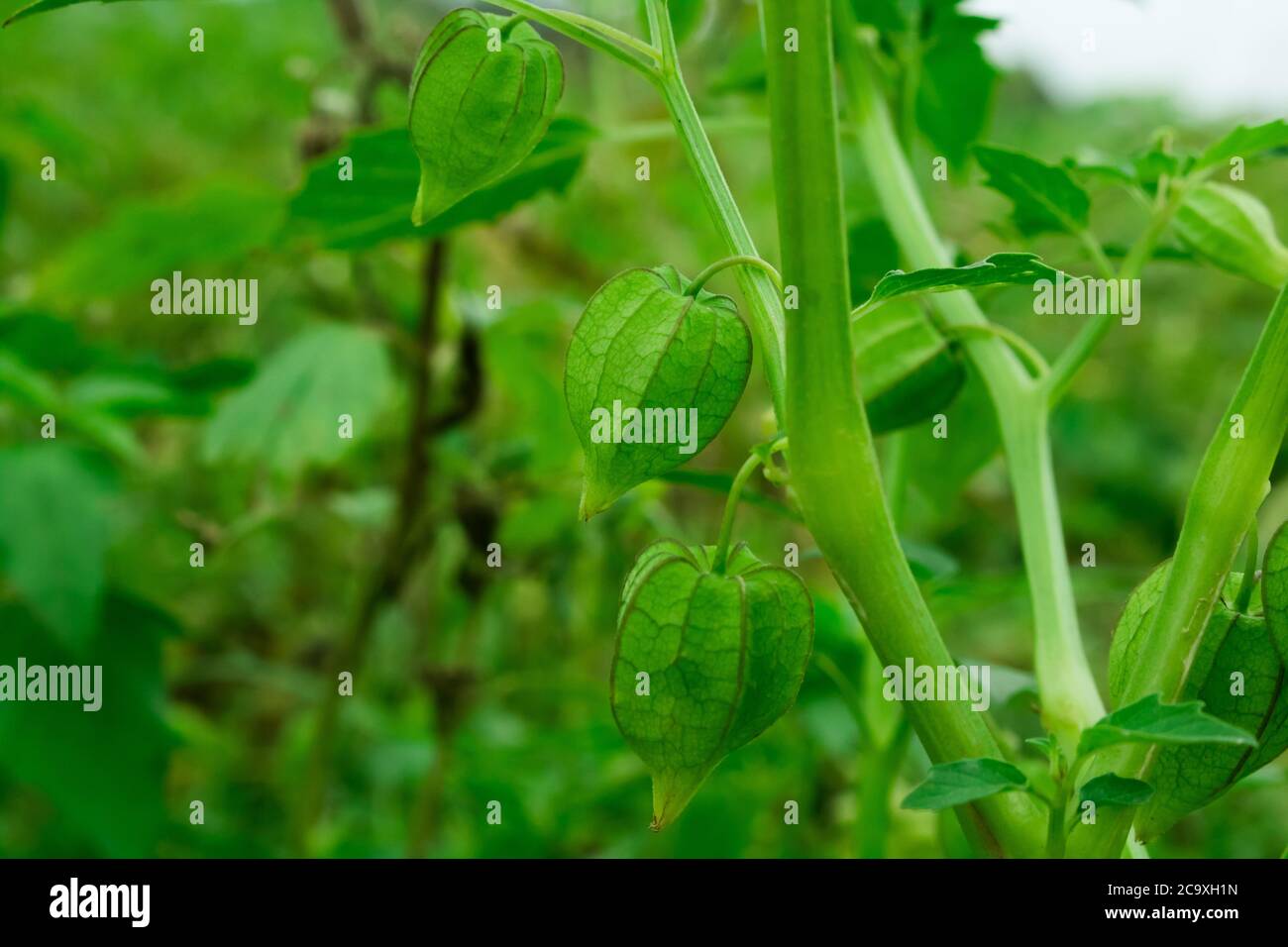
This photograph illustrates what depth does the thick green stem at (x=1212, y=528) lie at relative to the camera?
332mm

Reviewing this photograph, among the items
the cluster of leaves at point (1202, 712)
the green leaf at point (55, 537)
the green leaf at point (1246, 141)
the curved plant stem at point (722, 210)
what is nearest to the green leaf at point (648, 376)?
the curved plant stem at point (722, 210)

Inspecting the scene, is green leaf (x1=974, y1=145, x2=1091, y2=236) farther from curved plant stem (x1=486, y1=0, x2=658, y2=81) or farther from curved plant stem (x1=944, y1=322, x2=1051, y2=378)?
curved plant stem (x1=486, y1=0, x2=658, y2=81)

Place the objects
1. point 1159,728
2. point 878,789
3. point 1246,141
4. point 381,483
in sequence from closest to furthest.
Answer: point 1159,728, point 1246,141, point 878,789, point 381,483

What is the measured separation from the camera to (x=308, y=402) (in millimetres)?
918

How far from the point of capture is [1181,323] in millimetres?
2199

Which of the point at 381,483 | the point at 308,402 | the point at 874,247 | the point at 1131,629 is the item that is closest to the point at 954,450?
the point at 874,247

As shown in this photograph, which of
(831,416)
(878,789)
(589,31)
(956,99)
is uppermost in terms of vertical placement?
(956,99)

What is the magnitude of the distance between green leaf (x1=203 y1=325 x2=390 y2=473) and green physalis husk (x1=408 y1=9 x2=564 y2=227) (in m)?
0.57

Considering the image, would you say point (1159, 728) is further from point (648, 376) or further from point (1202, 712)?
point (648, 376)

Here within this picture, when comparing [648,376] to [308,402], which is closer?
[648,376]

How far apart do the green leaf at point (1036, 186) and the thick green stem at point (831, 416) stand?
175 millimetres

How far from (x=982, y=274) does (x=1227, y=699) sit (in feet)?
0.47

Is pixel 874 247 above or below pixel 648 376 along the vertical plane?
above

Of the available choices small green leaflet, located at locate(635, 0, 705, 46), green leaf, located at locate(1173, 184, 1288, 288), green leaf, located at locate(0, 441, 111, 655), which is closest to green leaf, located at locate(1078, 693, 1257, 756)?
green leaf, located at locate(1173, 184, 1288, 288)
